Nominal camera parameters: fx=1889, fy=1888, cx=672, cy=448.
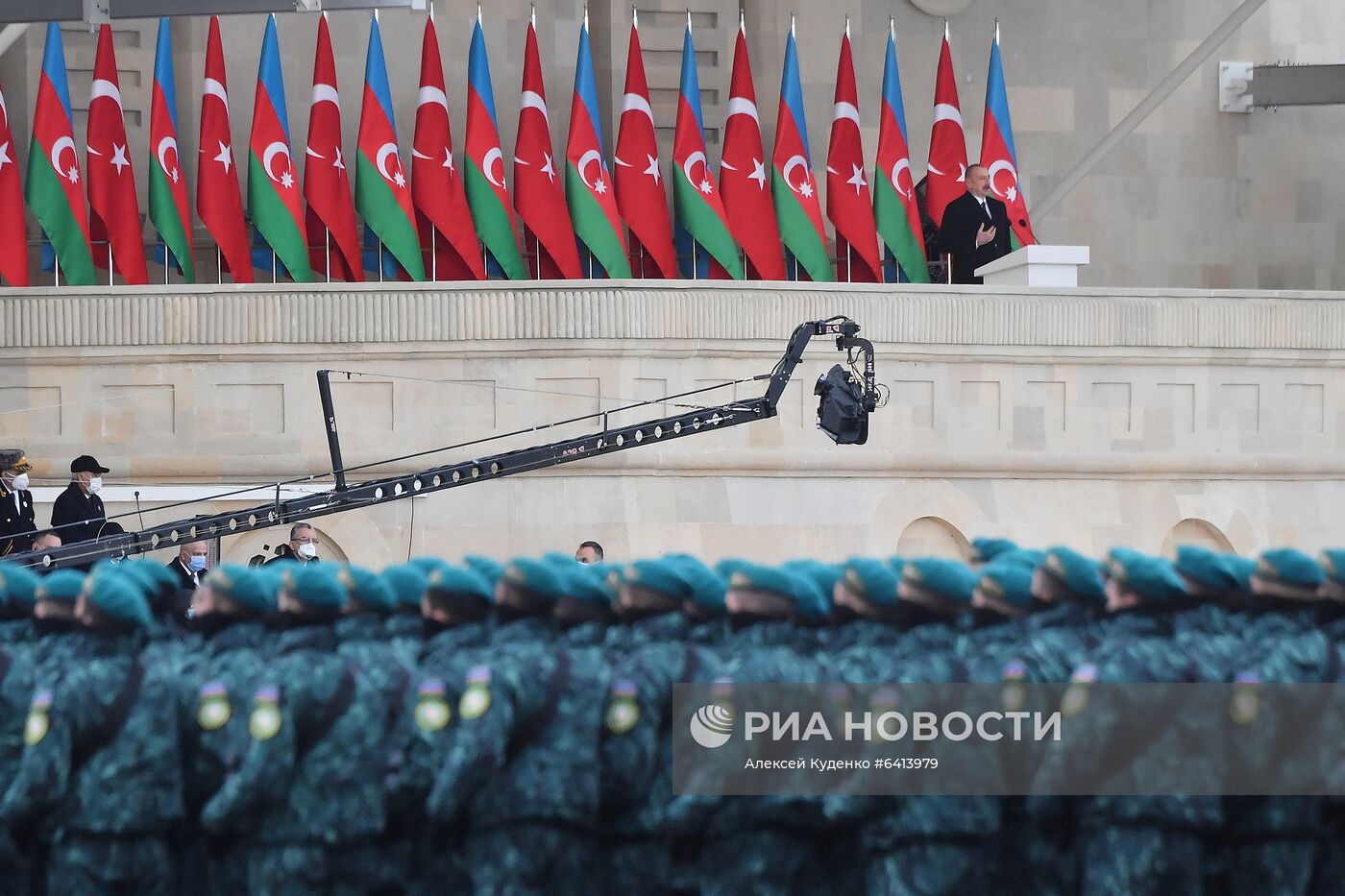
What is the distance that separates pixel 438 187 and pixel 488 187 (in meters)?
0.40

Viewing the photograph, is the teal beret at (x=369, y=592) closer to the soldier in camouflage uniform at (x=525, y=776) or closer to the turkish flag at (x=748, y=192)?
the soldier in camouflage uniform at (x=525, y=776)

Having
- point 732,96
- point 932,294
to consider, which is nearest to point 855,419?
point 932,294

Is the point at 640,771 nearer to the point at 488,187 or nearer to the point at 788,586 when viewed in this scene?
the point at 788,586

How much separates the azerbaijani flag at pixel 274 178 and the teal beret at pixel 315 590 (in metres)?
10.4

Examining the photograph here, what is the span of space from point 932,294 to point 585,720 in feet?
31.4

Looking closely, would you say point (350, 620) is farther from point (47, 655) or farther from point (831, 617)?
point (831, 617)

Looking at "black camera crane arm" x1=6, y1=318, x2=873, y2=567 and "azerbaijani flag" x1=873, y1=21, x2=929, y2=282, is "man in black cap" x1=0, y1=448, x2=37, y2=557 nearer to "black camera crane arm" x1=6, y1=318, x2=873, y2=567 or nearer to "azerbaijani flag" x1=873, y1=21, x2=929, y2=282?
"black camera crane arm" x1=6, y1=318, x2=873, y2=567

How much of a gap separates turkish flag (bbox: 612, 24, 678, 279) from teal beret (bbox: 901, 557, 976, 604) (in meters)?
10.7

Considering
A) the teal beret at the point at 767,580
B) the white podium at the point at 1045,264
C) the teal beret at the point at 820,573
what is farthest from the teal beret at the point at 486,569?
the white podium at the point at 1045,264

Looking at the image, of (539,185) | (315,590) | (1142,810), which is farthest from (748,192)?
(1142,810)

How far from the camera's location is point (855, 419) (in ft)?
36.0

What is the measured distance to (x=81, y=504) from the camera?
11.6 metres

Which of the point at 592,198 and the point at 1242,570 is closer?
the point at 1242,570

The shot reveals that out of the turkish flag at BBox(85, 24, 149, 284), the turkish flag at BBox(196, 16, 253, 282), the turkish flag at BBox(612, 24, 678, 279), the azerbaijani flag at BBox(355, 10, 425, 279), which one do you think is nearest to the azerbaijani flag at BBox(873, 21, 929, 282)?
the turkish flag at BBox(612, 24, 678, 279)
